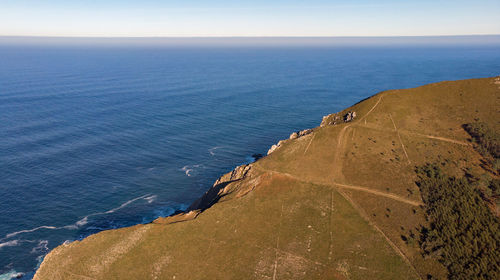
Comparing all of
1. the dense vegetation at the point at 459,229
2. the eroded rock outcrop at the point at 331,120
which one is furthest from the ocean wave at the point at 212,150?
the dense vegetation at the point at 459,229

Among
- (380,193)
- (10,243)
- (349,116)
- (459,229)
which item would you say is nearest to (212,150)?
(349,116)

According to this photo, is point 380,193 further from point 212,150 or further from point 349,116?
point 212,150

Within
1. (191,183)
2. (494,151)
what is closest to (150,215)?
(191,183)

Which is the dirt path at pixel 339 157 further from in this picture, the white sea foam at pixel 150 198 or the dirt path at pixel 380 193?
the white sea foam at pixel 150 198

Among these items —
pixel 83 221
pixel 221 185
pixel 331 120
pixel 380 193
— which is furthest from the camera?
pixel 331 120

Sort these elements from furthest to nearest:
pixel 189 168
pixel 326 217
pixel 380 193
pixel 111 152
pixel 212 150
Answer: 1. pixel 212 150
2. pixel 111 152
3. pixel 189 168
4. pixel 380 193
5. pixel 326 217

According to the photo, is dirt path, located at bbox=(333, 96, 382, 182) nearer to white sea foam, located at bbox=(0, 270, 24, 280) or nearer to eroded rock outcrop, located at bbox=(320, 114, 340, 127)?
eroded rock outcrop, located at bbox=(320, 114, 340, 127)
